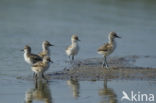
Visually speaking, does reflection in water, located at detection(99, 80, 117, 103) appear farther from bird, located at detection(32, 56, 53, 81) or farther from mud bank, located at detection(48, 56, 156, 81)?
bird, located at detection(32, 56, 53, 81)

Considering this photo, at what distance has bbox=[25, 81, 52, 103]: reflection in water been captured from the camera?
13747mm

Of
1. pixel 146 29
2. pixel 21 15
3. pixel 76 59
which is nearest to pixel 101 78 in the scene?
pixel 76 59

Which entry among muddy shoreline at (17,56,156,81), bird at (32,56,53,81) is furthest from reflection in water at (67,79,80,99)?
bird at (32,56,53,81)

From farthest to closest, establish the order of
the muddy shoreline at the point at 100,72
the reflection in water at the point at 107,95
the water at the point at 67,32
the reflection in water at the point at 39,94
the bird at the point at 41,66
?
the muddy shoreline at the point at 100,72 → the bird at the point at 41,66 → the water at the point at 67,32 → the reflection in water at the point at 39,94 → the reflection in water at the point at 107,95

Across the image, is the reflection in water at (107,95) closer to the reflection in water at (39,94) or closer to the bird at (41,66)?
the reflection in water at (39,94)

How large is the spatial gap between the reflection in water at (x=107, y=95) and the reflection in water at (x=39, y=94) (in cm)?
140

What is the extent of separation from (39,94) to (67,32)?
1124 centimetres

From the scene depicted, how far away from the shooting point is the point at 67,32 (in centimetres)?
2544

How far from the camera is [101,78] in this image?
53.7 feet

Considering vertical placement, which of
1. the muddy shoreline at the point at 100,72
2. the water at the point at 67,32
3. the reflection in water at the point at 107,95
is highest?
the water at the point at 67,32

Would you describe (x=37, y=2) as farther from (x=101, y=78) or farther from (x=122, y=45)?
(x=101, y=78)

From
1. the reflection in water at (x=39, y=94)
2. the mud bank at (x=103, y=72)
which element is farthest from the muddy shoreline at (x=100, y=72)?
the reflection in water at (x=39, y=94)

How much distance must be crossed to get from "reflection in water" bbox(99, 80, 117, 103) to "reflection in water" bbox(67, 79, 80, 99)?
0.64 metres

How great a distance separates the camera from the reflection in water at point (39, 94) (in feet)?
45.1
